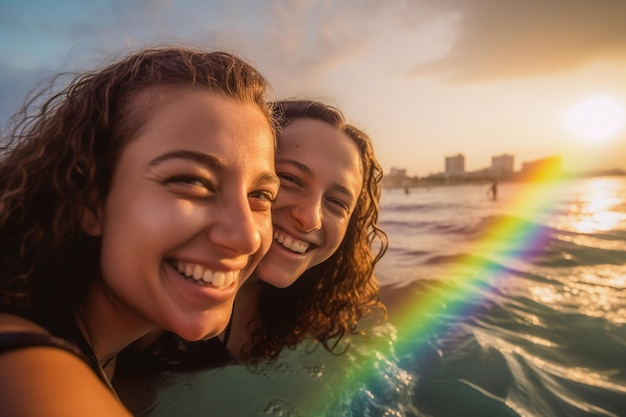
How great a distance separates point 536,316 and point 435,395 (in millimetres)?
2454

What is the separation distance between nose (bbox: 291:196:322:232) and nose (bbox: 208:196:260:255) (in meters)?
0.90

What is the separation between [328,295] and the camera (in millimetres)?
3572

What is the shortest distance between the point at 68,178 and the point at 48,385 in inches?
35.2

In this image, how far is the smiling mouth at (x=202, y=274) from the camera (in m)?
1.57

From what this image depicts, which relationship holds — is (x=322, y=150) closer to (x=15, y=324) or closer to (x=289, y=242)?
(x=289, y=242)

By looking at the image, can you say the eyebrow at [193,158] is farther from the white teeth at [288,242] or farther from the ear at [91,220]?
the white teeth at [288,242]

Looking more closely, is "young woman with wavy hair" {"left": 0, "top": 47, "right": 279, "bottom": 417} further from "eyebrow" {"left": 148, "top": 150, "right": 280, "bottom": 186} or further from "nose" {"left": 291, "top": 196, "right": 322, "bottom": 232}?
"nose" {"left": 291, "top": 196, "right": 322, "bottom": 232}

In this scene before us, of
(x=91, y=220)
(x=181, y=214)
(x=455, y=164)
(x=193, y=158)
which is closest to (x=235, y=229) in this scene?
(x=181, y=214)

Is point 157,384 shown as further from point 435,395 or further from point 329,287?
point 435,395

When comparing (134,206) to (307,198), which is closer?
(134,206)

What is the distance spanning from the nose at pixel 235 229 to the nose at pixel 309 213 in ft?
2.97

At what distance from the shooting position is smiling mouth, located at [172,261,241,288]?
1.57 meters

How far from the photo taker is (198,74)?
5.67ft

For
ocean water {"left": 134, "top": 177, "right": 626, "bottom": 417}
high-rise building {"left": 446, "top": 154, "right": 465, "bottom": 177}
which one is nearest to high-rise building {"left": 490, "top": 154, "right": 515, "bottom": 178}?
high-rise building {"left": 446, "top": 154, "right": 465, "bottom": 177}
